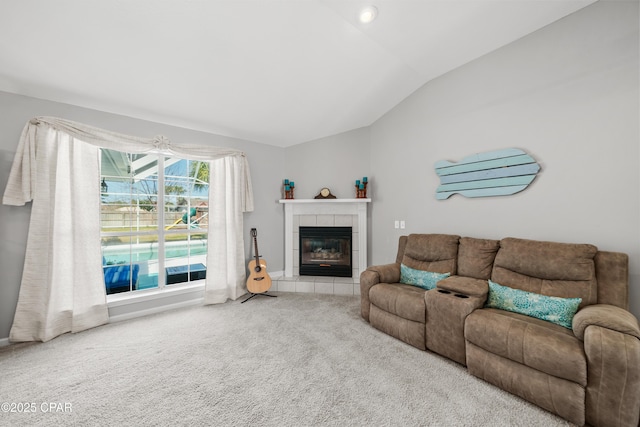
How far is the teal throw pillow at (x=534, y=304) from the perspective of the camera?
1737 millimetres

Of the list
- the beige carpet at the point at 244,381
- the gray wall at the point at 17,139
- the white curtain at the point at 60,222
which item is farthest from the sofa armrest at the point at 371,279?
the white curtain at the point at 60,222

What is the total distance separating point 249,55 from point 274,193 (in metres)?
2.29

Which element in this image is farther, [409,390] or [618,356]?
[409,390]

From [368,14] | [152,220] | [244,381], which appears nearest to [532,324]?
[244,381]

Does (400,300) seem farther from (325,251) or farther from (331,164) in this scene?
(331,164)

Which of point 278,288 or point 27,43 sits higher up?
point 27,43

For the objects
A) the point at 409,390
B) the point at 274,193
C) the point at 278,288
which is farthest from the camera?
the point at 274,193

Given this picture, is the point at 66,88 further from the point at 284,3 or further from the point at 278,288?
the point at 278,288

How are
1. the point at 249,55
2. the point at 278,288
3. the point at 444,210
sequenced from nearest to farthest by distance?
the point at 249,55 < the point at 444,210 < the point at 278,288

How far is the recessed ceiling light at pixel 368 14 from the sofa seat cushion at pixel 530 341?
2599 mm

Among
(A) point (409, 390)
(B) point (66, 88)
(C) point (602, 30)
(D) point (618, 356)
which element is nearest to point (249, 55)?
(B) point (66, 88)

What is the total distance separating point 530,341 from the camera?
1.58m

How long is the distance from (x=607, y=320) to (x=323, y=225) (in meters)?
3.22

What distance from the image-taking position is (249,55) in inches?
93.2
